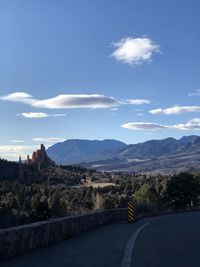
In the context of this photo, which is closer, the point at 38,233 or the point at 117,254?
the point at 117,254

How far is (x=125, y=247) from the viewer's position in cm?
1334

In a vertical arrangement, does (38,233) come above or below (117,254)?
above

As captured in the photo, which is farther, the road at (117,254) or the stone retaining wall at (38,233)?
the stone retaining wall at (38,233)

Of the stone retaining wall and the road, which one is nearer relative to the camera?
the road

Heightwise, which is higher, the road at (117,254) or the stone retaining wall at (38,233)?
the stone retaining wall at (38,233)

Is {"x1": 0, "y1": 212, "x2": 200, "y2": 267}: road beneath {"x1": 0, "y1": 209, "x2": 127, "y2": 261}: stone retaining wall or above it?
beneath

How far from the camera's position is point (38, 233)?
12.9 meters

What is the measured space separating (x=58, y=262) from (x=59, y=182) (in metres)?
136

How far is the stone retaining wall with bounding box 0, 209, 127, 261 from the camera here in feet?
35.8

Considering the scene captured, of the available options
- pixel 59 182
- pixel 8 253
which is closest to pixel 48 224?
pixel 8 253

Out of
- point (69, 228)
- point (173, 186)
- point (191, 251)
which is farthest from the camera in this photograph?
point (173, 186)

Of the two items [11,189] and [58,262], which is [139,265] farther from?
[11,189]

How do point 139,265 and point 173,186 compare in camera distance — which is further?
point 173,186

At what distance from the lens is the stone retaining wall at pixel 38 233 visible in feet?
35.8
